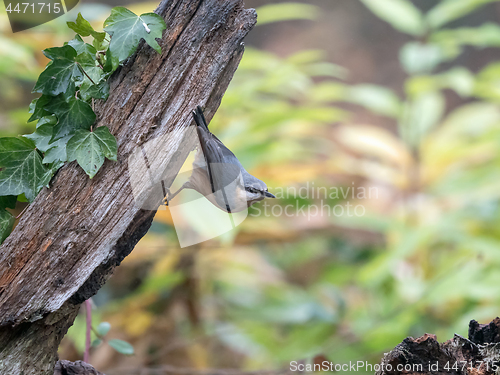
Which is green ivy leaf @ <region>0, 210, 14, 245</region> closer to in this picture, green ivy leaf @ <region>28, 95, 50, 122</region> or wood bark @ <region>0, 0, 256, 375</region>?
wood bark @ <region>0, 0, 256, 375</region>

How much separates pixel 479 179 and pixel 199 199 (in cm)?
161

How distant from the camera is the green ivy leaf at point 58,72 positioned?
2.49 feet

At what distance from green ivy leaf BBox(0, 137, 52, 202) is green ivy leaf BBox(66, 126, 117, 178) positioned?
0.35 ft

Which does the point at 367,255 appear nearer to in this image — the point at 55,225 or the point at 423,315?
the point at 423,315

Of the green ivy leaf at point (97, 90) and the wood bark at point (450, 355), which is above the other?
the green ivy leaf at point (97, 90)

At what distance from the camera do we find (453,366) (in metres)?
0.79

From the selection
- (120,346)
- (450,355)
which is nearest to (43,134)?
(120,346)

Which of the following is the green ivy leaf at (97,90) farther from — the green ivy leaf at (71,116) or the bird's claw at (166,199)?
the bird's claw at (166,199)

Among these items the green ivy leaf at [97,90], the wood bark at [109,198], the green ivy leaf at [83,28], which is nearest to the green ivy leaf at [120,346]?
the wood bark at [109,198]

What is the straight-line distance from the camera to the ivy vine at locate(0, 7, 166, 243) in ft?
2.46

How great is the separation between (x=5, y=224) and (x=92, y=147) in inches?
11.2

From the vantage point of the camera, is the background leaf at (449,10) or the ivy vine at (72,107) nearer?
the ivy vine at (72,107)

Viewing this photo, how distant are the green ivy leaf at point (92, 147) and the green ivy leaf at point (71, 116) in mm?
22

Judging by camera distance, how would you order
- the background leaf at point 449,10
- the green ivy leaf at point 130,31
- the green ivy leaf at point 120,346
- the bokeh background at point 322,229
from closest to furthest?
the green ivy leaf at point 130,31, the green ivy leaf at point 120,346, the bokeh background at point 322,229, the background leaf at point 449,10
